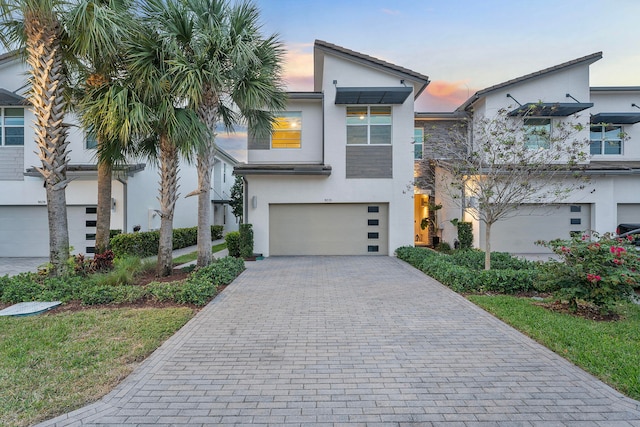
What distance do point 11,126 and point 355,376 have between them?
18.7 metres

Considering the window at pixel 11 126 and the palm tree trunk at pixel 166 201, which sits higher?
the window at pixel 11 126

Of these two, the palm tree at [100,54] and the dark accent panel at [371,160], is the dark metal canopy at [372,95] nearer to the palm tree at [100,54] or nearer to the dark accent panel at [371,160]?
the dark accent panel at [371,160]

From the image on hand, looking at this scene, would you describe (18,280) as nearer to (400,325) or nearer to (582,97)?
(400,325)

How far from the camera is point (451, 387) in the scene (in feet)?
11.5

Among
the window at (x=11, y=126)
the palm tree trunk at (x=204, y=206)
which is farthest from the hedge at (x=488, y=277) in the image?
the window at (x=11, y=126)

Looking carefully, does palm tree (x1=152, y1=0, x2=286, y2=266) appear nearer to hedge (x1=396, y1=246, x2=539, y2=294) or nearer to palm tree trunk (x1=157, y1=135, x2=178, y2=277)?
palm tree trunk (x1=157, y1=135, x2=178, y2=277)

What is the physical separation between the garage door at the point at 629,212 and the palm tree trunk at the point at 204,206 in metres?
17.4

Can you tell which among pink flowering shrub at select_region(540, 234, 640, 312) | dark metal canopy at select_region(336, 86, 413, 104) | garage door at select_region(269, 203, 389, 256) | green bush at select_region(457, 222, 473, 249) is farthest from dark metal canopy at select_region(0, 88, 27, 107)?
pink flowering shrub at select_region(540, 234, 640, 312)

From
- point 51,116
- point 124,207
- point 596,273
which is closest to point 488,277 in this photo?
point 596,273

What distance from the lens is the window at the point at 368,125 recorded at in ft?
44.7

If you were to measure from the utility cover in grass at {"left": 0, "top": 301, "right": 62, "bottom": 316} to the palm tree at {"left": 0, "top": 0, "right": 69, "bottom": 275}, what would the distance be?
1.23 m

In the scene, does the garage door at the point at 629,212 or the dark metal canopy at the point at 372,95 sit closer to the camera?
the dark metal canopy at the point at 372,95

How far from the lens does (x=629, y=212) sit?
14344 mm

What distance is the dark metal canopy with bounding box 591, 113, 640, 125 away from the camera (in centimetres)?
1480
